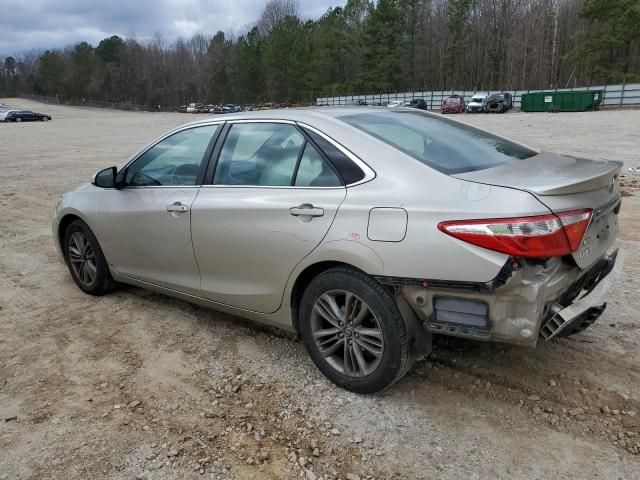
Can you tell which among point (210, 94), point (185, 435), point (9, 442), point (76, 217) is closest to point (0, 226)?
point (76, 217)

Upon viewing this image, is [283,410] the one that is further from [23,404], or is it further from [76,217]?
[76,217]

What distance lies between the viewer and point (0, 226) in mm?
7977

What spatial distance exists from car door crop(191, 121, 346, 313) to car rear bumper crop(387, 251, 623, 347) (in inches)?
28.0

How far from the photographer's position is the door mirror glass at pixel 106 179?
14.4 feet

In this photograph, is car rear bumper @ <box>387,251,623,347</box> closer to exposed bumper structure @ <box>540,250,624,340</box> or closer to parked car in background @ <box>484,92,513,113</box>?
exposed bumper structure @ <box>540,250,624,340</box>

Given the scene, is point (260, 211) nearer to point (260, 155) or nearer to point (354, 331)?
point (260, 155)

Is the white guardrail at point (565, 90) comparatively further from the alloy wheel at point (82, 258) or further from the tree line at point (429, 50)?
the alloy wheel at point (82, 258)

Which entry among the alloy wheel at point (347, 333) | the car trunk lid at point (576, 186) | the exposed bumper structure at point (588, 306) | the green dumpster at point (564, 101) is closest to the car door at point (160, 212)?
the alloy wheel at point (347, 333)

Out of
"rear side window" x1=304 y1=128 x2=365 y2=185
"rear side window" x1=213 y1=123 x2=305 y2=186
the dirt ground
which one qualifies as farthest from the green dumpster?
"rear side window" x1=304 y1=128 x2=365 y2=185

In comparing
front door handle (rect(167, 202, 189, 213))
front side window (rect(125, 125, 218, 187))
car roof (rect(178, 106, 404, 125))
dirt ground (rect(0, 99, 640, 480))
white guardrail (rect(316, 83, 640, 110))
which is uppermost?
white guardrail (rect(316, 83, 640, 110))

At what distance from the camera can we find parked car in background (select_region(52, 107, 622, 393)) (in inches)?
102

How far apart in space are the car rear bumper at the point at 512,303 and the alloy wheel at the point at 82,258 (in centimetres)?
316

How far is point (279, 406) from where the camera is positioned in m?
3.15

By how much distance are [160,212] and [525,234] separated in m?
2.60
